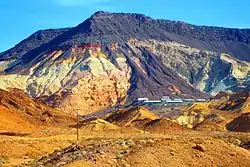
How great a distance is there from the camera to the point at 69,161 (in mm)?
23828

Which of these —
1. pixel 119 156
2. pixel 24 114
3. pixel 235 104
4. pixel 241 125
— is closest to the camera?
pixel 119 156

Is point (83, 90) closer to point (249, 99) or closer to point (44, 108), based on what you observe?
point (249, 99)

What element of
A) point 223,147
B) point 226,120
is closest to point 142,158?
point 223,147

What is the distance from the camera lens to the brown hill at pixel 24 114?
80331mm

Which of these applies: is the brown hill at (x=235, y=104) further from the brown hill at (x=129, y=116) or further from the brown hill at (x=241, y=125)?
the brown hill at (x=241, y=125)

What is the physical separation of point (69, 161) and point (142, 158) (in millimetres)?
3275

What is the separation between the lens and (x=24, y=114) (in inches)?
3617

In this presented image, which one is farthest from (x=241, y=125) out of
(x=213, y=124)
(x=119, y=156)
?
(x=119, y=156)

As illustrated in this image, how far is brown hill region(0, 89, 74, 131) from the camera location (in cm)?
8033

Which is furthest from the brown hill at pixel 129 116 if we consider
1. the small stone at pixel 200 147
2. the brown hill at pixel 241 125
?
the small stone at pixel 200 147

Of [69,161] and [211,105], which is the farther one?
[211,105]

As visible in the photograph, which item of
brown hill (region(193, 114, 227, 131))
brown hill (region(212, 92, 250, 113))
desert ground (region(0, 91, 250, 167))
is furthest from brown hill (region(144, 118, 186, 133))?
brown hill (region(212, 92, 250, 113))

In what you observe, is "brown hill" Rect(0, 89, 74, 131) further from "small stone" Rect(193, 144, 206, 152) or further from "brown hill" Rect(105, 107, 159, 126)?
"small stone" Rect(193, 144, 206, 152)

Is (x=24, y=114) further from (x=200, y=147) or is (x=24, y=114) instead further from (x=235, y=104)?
(x=235, y=104)
